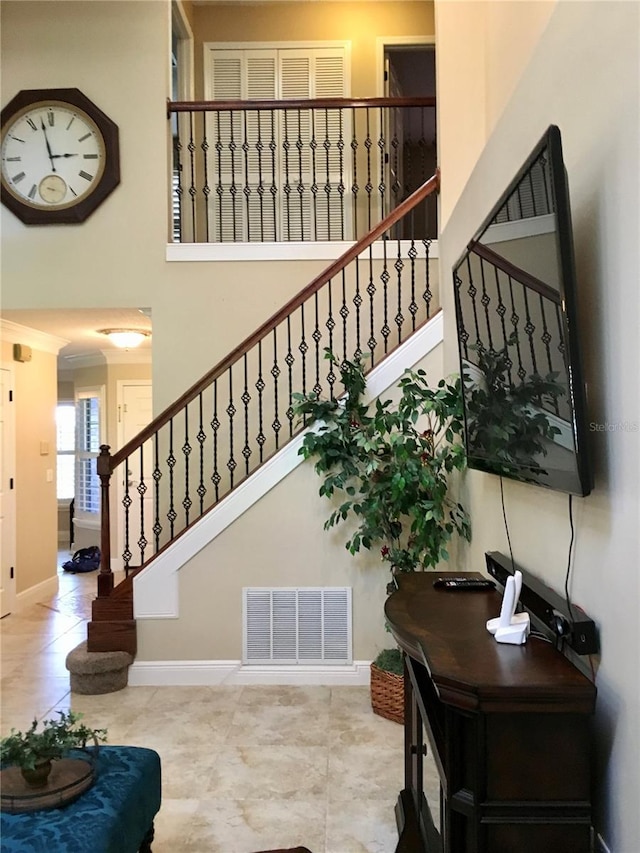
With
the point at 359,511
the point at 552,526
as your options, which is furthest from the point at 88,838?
the point at 359,511

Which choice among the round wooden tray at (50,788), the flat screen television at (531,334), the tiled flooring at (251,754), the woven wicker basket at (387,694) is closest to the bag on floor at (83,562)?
the tiled flooring at (251,754)

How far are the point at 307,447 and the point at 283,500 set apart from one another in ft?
1.43

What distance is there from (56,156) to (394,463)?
11.4 feet

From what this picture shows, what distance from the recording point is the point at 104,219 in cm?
436

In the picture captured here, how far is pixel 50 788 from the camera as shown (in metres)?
1.55

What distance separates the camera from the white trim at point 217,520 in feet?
11.6

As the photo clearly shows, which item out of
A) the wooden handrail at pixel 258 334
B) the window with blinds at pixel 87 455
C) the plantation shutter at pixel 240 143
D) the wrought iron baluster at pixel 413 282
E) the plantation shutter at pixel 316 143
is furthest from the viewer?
the window with blinds at pixel 87 455

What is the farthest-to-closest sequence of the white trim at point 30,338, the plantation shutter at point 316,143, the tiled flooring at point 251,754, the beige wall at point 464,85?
the plantation shutter at point 316,143 → the white trim at point 30,338 → the beige wall at point 464,85 → the tiled flooring at point 251,754

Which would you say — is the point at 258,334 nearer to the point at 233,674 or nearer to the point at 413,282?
the point at 413,282

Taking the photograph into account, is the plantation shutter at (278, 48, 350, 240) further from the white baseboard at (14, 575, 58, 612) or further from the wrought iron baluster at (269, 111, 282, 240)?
the white baseboard at (14, 575, 58, 612)

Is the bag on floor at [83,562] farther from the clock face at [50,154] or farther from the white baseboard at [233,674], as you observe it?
the clock face at [50,154]

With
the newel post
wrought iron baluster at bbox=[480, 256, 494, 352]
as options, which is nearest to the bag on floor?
the newel post

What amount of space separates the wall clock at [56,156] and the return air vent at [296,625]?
3071mm

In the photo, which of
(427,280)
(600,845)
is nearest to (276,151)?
(427,280)
